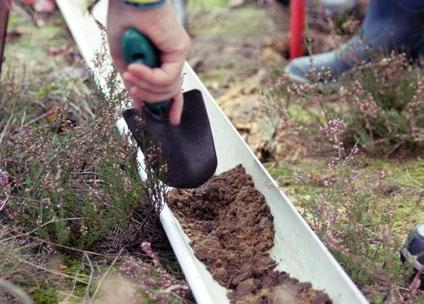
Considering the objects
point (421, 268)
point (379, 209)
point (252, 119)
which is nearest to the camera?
point (421, 268)

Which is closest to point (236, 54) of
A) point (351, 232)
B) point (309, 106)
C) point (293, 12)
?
point (293, 12)

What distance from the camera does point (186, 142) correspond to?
248cm

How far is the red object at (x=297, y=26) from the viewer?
4402 millimetres

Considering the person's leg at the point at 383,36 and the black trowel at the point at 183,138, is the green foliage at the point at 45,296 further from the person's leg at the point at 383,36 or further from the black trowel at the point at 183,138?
the person's leg at the point at 383,36

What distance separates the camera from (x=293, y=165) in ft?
11.0

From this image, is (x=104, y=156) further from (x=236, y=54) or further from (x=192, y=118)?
(x=236, y=54)

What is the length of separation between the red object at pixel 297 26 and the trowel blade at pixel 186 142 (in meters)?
2.03

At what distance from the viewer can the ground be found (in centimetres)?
229

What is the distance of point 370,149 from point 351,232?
42.3 inches

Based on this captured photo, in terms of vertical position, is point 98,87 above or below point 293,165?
above

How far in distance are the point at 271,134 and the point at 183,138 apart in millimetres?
1060

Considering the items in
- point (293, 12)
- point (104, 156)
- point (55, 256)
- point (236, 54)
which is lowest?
point (236, 54)

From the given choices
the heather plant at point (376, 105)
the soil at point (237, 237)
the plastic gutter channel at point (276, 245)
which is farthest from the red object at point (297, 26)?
the soil at point (237, 237)

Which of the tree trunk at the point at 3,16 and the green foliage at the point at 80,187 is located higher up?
the tree trunk at the point at 3,16
